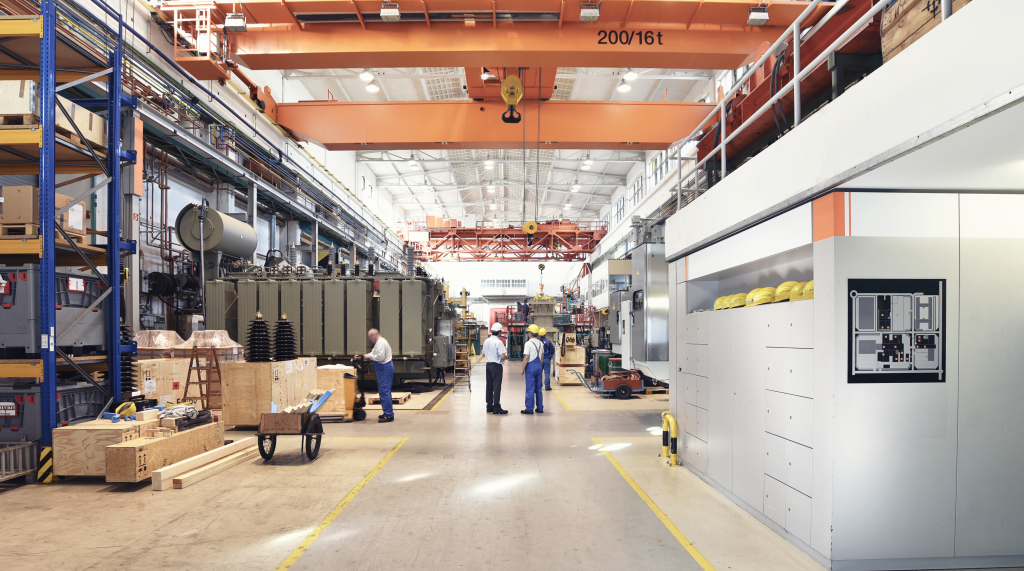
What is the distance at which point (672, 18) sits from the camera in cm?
829

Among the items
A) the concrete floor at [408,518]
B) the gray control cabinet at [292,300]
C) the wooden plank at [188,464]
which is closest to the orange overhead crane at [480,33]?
the gray control cabinet at [292,300]

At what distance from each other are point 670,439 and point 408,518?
3616mm

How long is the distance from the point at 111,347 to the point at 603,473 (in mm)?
6631

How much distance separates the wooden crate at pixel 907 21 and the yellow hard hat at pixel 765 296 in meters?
2.12

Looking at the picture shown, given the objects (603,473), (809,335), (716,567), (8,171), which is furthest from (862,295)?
(8,171)

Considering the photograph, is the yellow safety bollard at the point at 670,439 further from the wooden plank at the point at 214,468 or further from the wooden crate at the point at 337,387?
the wooden crate at the point at 337,387

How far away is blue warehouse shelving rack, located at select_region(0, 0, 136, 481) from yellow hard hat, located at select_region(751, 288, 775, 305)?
7602 mm

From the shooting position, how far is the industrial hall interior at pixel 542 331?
12.3 ft

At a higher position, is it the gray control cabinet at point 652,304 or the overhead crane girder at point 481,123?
the overhead crane girder at point 481,123

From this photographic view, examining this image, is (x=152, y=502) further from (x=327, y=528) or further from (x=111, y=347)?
(x=111, y=347)

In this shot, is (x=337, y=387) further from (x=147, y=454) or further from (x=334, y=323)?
(x=147, y=454)

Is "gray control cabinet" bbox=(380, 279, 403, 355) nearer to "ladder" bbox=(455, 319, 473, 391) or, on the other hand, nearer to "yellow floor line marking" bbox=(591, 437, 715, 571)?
"ladder" bbox=(455, 319, 473, 391)

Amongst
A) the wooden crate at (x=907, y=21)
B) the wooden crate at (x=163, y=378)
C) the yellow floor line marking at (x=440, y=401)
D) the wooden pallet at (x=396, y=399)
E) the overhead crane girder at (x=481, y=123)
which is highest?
the overhead crane girder at (x=481, y=123)

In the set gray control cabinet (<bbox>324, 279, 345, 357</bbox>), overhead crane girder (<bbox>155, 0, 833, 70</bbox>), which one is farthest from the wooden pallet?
overhead crane girder (<bbox>155, 0, 833, 70</bbox>)
